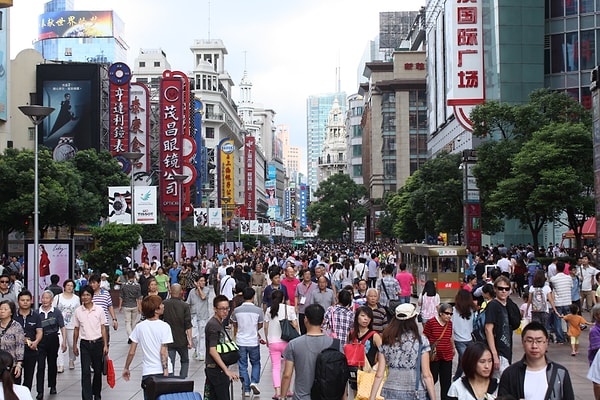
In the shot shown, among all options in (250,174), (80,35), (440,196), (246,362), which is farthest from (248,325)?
(80,35)

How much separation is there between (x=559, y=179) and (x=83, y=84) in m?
36.6

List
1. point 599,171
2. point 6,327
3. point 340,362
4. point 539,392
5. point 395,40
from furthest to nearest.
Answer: point 395,40
point 599,171
point 6,327
point 340,362
point 539,392

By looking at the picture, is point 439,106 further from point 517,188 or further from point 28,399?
point 28,399

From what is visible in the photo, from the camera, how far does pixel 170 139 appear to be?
5778cm

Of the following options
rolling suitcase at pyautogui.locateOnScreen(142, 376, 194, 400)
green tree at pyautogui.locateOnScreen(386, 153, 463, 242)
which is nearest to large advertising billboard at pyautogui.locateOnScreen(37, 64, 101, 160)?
green tree at pyautogui.locateOnScreen(386, 153, 463, 242)

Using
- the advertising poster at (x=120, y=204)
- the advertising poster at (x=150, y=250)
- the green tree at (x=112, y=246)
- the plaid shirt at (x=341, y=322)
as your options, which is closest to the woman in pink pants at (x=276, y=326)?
the plaid shirt at (x=341, y=322)

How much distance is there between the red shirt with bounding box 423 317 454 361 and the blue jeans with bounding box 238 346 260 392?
8.65 feet

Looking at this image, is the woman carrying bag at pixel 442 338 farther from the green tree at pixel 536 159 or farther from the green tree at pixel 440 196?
the green tree at pixel 440 196

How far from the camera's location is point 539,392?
573cm

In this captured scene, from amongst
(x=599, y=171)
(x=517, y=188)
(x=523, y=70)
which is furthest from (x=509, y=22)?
(x=599, y=171)

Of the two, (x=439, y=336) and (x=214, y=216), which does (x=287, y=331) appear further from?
(x=214, y=216)

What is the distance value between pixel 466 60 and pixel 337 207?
2063 inches

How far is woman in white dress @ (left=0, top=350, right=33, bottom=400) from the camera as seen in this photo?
20.0ft

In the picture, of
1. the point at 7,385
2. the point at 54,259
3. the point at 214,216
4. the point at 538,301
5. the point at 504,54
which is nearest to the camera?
the point at 7,385
